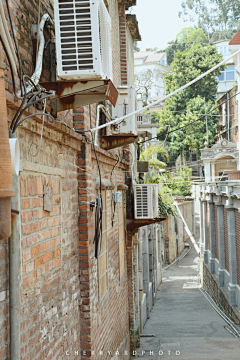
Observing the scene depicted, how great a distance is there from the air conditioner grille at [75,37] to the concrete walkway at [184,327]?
Answer: 759cm

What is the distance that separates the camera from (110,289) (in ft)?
23.6

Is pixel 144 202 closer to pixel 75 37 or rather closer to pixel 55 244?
pixel 55 244

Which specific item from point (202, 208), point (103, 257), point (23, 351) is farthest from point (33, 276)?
point (202, 208)

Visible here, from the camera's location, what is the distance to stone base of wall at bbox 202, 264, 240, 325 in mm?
14902

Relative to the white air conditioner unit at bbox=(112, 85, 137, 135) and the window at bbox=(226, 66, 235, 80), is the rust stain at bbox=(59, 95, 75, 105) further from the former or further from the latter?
the window at bbox=(226, 66, 235, 80)

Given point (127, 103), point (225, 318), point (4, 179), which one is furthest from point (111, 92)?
point (225, 318)

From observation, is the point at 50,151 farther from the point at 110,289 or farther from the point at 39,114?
the point at 110,289

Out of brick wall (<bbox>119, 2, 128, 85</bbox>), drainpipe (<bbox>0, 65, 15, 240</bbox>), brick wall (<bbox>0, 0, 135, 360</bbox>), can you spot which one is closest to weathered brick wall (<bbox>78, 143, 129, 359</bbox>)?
brick wall (<bbox>0, 0, 135, 360</bbox>)

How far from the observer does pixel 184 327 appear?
14.7 m

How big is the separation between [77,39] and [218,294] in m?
16.7

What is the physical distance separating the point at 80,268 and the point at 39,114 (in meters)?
2.39

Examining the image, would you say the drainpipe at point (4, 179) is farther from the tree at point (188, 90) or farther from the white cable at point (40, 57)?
the tree at point (188, 90)

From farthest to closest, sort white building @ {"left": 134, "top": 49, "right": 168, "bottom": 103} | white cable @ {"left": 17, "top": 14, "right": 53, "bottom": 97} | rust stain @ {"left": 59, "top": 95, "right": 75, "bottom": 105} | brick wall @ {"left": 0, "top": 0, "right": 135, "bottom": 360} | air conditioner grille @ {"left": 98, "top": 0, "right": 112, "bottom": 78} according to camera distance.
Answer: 1. white building @ {"left": 134, "top": 49, "right": 168, "bottom": 103}
2. rust stain @ {"left": 59, "top": 95, "right": 75, "bottom": 105}
3. air conditioner grille @ {"left": 98, "top": 0, "right": 112, "bottom": 78}
4. white cable @ {"left": 17, "top": 14, "right": 53, "bottom": 97}
5. brick wall @ {"left": 0, "top": 0, "right": 135, "bottom": 360}

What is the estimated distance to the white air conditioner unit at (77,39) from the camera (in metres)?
3.53
